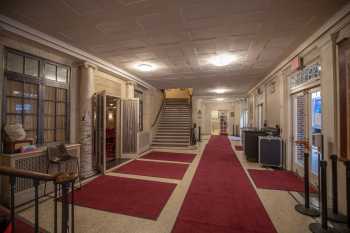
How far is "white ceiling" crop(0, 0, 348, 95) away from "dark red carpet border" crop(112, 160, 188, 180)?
317 cm

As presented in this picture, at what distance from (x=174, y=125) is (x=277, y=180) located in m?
6.39

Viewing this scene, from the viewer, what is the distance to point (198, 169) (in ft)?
15.7

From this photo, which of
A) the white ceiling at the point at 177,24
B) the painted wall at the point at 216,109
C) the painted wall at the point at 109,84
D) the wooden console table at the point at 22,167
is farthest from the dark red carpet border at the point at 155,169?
the painted wall at the point at 216,109

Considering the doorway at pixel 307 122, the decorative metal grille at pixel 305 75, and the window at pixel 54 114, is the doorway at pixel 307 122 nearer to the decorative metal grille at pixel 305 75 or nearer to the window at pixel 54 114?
the decorative metal grille at pixel 305 75

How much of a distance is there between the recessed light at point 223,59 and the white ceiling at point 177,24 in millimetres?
229

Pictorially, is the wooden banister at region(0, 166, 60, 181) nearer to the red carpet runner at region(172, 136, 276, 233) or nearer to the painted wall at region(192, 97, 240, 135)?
the red carpet runner at region(172, 136, 276, 233)

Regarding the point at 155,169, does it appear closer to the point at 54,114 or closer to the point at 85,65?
the point at 54,114

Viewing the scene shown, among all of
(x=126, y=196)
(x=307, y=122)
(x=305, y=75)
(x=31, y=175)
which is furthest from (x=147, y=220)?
(x=305, y=75)

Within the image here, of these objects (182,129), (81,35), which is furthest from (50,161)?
(182,129)

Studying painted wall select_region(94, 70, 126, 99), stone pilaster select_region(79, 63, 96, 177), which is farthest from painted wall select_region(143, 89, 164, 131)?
stone pilaster select_region(79, 63, 96, 177)

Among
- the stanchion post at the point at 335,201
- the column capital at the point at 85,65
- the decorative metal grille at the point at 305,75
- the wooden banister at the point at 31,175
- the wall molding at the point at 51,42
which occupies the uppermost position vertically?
the wall molding at the point at 51,42

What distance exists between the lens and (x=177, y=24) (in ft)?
9.27

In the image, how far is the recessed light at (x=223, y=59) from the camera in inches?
168

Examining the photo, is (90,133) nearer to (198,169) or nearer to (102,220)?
(102,220)
